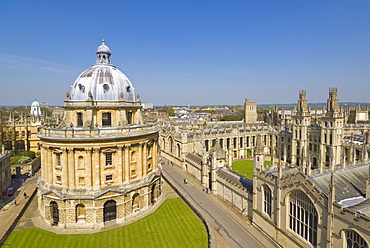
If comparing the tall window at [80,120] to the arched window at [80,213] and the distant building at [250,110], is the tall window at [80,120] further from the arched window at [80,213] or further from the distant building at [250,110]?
the distant building at [250,110]

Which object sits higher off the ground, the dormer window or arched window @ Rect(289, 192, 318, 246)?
the dormer window

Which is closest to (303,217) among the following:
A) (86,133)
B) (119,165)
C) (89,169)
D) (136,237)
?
(136,237)

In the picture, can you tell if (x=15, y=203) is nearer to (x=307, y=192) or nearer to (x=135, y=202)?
(x=135, y=202)

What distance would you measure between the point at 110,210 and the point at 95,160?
23.9 feet

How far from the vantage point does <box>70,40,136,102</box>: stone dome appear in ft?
110

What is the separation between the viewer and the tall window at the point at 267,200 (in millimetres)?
26375

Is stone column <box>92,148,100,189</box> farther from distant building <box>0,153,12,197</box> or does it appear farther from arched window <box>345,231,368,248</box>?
arched window <box>345,231,368,248</box>

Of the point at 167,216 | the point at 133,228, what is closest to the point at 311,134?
the point at 167,216

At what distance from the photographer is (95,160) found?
2988cm

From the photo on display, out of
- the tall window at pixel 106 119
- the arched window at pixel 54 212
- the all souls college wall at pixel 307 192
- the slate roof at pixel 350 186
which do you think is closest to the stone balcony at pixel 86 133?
the tall window at pixel 106 119

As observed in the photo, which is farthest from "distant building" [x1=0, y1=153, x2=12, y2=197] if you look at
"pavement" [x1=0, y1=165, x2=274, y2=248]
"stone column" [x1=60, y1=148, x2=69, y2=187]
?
"stone column" [x1=60, y1=148, x2=69, y2=187]

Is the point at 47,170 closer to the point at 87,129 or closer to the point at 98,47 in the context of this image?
the point at 87,129

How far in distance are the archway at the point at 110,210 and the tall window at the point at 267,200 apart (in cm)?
1953

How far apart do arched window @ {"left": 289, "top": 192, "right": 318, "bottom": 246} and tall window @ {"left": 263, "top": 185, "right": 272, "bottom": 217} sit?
3.27 metres
